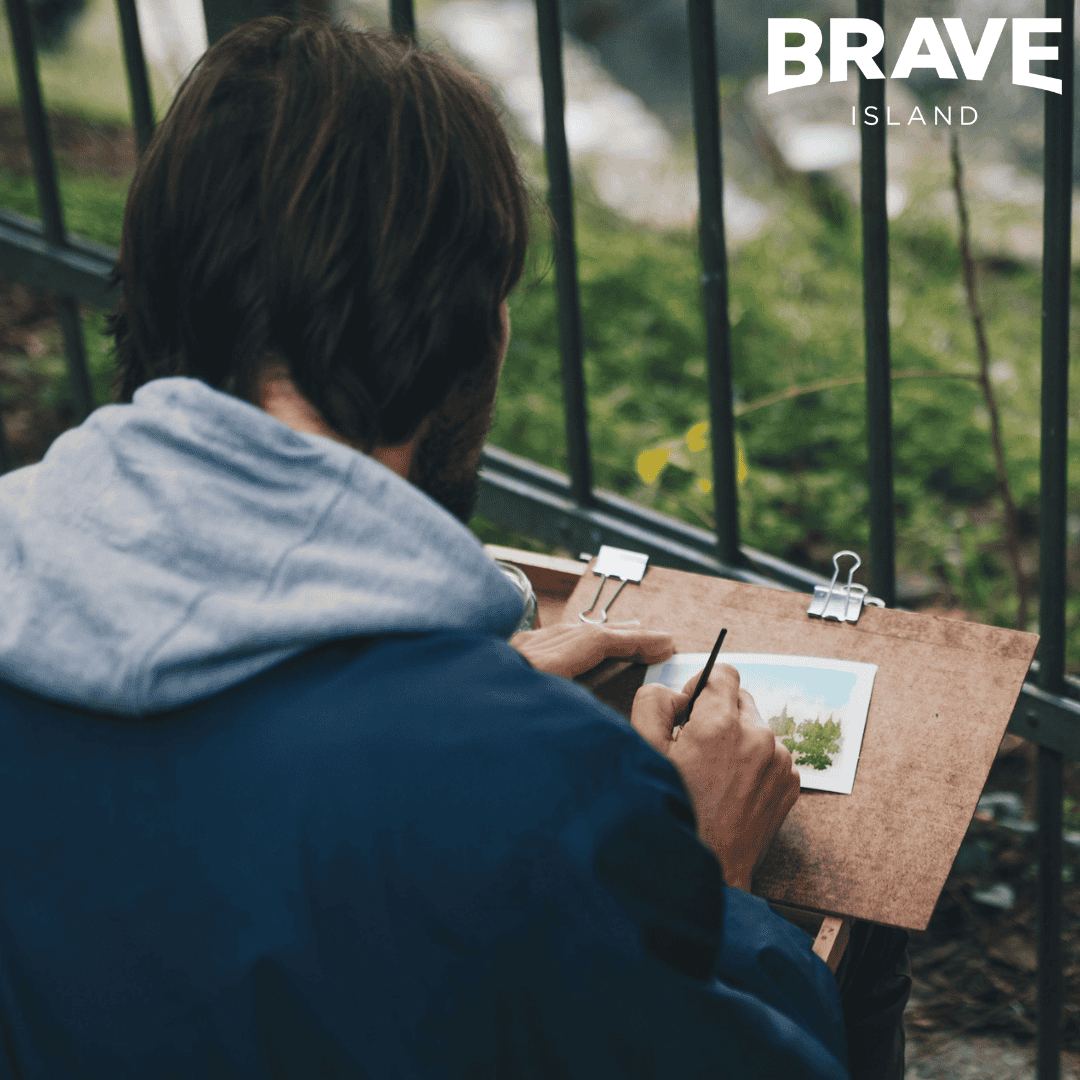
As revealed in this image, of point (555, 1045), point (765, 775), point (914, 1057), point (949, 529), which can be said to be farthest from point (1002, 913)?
point (555, 1045)

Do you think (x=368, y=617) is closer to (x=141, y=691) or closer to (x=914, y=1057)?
(x=141, y=691)

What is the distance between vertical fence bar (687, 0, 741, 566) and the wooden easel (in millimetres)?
400

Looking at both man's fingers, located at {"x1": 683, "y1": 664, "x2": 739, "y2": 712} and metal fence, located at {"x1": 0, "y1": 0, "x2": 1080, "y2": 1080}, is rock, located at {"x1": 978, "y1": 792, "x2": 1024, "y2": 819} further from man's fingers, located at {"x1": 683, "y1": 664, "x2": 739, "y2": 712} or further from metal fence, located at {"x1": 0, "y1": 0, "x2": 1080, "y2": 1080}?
man's fingers, located at {"x1": 683, "y1": 664, "x2": 739, "y2": 712}

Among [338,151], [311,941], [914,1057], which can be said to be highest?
[338,151]

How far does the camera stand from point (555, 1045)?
88 cm

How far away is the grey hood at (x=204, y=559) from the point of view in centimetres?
88

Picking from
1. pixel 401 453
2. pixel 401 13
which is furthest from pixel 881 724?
pixel 401 13

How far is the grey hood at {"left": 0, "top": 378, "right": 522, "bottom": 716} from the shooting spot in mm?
880

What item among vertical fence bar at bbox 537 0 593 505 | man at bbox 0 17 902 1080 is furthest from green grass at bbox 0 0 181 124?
man at bbox 0 17 902 1080

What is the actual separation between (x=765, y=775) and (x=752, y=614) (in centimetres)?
35

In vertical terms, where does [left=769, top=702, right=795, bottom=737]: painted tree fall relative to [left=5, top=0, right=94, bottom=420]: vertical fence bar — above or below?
below

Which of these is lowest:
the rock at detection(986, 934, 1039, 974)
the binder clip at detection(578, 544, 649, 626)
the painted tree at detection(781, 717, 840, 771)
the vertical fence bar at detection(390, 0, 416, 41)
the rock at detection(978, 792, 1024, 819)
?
the rock at detection(986, 934, 1039, 974)

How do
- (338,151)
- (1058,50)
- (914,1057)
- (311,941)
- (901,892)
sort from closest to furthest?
(311,941) < (338,151) < (901,892) < (1058,50) < (914,1057)

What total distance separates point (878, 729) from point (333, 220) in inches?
31.7
